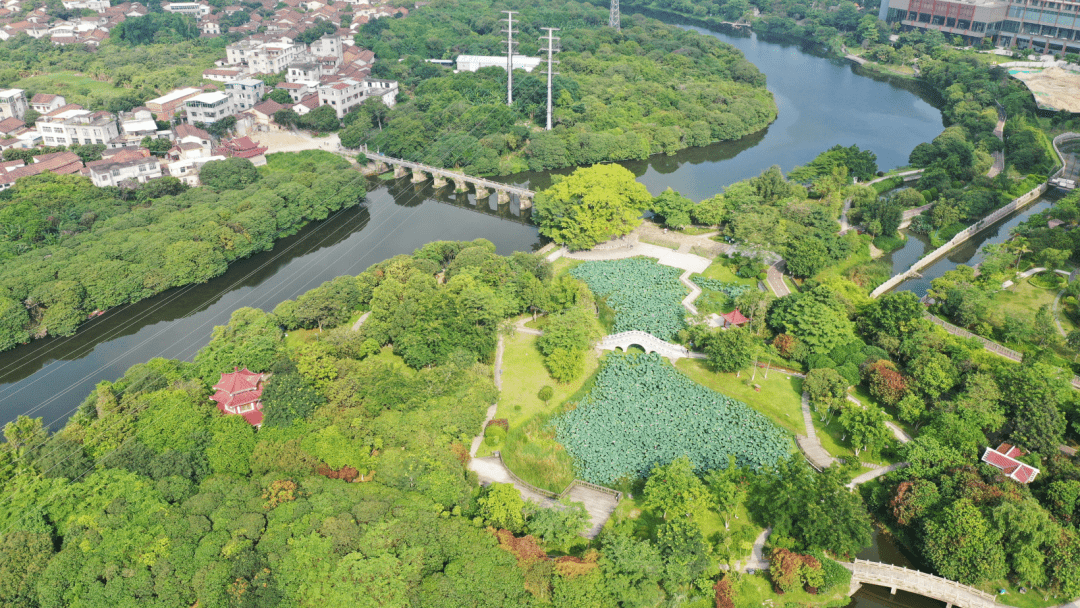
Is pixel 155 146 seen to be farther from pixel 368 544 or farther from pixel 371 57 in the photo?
pixel 368 544

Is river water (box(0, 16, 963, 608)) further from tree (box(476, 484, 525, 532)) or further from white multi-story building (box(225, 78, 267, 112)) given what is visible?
white multi-story building (box(225, 78, 267, 112))

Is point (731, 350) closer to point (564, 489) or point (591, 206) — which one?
point (564, 489)

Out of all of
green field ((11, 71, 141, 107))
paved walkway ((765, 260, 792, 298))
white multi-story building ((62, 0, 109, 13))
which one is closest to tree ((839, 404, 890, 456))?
paved walkway ((765, 260, 792, 298))

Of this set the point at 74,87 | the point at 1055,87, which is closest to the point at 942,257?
the point at 1055,87

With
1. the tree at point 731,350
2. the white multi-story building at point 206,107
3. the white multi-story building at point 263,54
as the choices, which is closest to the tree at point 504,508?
the tree at point 731,350

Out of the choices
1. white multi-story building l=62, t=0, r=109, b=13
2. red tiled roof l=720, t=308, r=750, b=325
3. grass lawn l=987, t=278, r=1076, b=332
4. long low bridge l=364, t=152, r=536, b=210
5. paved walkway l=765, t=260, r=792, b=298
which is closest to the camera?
grass lawn l=987, t=278, r=1076, b=332

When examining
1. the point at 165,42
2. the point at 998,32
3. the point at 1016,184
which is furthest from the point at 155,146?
the point at 998,32

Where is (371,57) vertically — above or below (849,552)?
above
